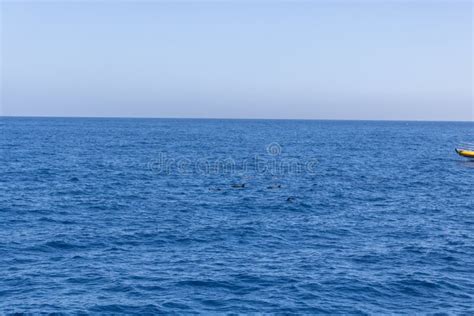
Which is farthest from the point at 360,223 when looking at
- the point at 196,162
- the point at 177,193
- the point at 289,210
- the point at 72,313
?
the point at 196,162

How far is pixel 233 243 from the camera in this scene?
116 ft

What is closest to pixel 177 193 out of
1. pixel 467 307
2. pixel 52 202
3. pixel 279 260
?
pixel 52 202

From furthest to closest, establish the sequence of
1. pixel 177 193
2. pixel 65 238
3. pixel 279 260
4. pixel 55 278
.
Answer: pixel 177 193 → pixel 65 238 → pixel 279 260 → pixel 55 278

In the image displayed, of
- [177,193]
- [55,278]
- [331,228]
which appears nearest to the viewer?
[55,278]

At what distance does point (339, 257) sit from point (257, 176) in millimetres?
38676

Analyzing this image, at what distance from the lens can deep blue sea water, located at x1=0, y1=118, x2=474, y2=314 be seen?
84.1ft

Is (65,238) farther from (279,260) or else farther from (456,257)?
(456,257)

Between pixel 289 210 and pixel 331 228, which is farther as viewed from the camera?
pixel 289 210

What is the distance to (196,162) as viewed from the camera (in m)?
86.9

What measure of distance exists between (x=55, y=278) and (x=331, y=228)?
2120 cm

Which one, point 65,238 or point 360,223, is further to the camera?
point 360,223

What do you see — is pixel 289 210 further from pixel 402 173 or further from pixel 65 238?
pixel 402 173

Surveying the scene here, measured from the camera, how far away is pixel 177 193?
55.2 meters

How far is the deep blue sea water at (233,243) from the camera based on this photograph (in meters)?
25.6
